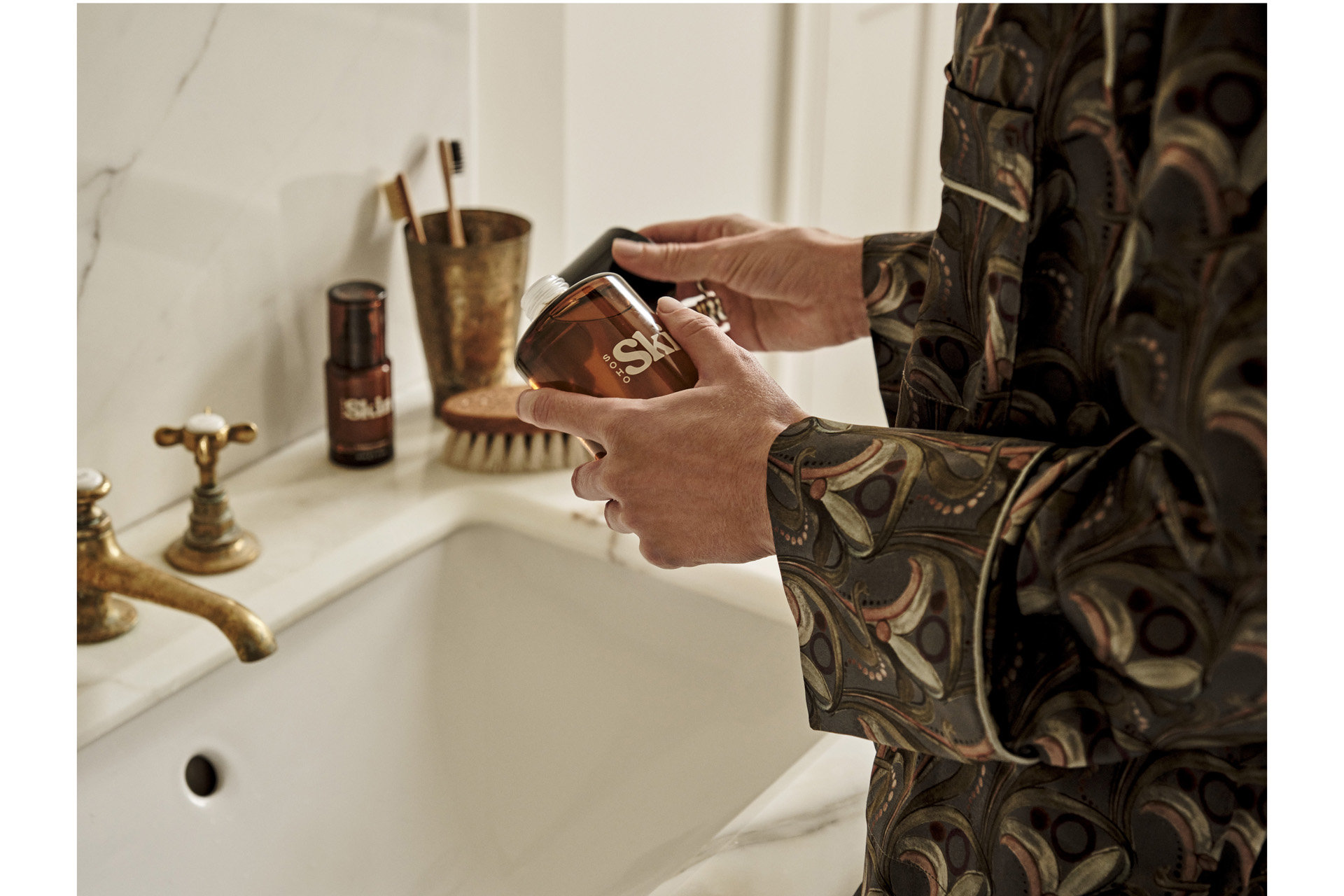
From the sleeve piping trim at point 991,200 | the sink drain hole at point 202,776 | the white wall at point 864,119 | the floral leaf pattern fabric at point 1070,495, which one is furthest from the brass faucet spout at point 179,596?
the white wall at point 864,119

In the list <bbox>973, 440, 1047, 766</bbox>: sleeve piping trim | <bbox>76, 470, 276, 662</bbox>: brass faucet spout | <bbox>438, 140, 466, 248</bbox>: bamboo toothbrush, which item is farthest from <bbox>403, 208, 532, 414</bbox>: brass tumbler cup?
<bbox>973, 440, 1047, 766</bbox>: sleeve piping trim

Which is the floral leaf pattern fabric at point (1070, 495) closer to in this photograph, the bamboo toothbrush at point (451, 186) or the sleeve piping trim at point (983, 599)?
the sleeve piping trim at point (983, 599)

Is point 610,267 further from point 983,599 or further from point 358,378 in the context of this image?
point 983,599

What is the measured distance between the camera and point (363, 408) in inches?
34.9

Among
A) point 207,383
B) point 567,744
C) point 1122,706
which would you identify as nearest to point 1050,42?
point 1122,706

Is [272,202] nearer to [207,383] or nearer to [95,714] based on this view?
[207,383]

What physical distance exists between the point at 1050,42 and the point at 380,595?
0.59 metres

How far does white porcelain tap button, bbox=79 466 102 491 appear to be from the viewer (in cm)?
64

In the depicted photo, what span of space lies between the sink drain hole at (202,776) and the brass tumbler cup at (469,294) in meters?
0.37

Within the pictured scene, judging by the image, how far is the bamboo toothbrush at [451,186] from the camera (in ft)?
3.11

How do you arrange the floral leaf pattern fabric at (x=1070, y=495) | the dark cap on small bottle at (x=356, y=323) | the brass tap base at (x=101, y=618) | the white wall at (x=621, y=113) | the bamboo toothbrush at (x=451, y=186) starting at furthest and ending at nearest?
1. the white wall at (x=621, y=113)
2. the bamboo toothbrush at (x=451, y=186)
3. the dark cap on small bottle at (x=356, y=323)
4. the brass tap base at (x=101, y=618)
5. the floral leaf pattern fabric at (x=1070, y=495)

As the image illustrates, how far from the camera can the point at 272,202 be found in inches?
34.0

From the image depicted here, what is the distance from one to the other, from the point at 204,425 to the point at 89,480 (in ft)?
0.32

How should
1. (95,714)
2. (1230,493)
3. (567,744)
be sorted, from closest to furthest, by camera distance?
1. (1230,493)
2. (95,714)
3. (567,744)
